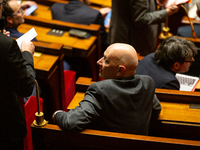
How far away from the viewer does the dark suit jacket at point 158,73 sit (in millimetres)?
1989

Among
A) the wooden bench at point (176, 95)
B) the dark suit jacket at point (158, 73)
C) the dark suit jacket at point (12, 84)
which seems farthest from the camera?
the dark suit jacket at point (158, 73)

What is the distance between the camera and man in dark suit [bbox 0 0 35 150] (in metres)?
1.29

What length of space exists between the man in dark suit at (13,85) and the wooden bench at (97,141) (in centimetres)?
12

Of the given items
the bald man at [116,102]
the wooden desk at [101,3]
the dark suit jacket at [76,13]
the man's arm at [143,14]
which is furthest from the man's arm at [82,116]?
the wooden desk at [101,3]

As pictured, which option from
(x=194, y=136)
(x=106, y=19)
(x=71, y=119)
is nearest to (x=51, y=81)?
(x=71, y=119)

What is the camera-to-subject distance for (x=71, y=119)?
54.7 inches

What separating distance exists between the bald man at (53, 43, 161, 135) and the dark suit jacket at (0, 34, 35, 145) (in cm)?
23

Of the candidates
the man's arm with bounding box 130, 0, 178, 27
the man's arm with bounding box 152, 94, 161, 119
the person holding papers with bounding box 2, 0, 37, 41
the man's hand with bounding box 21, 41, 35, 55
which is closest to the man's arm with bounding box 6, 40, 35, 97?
the man's hand with bounding box 21, 41, 35, 55

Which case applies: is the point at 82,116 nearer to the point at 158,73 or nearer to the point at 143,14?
the point at 158,73

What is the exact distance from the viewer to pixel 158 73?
2.04 m

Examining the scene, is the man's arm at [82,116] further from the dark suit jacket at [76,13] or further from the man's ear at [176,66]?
the dark suit jacket at [76,13]

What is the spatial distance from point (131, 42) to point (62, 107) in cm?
93

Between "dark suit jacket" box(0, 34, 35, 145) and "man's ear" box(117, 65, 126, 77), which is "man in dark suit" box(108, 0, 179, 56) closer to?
"man's ear" box(117, 65, 126, 77)

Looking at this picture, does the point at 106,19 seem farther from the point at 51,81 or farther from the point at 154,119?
the point at 154,119
